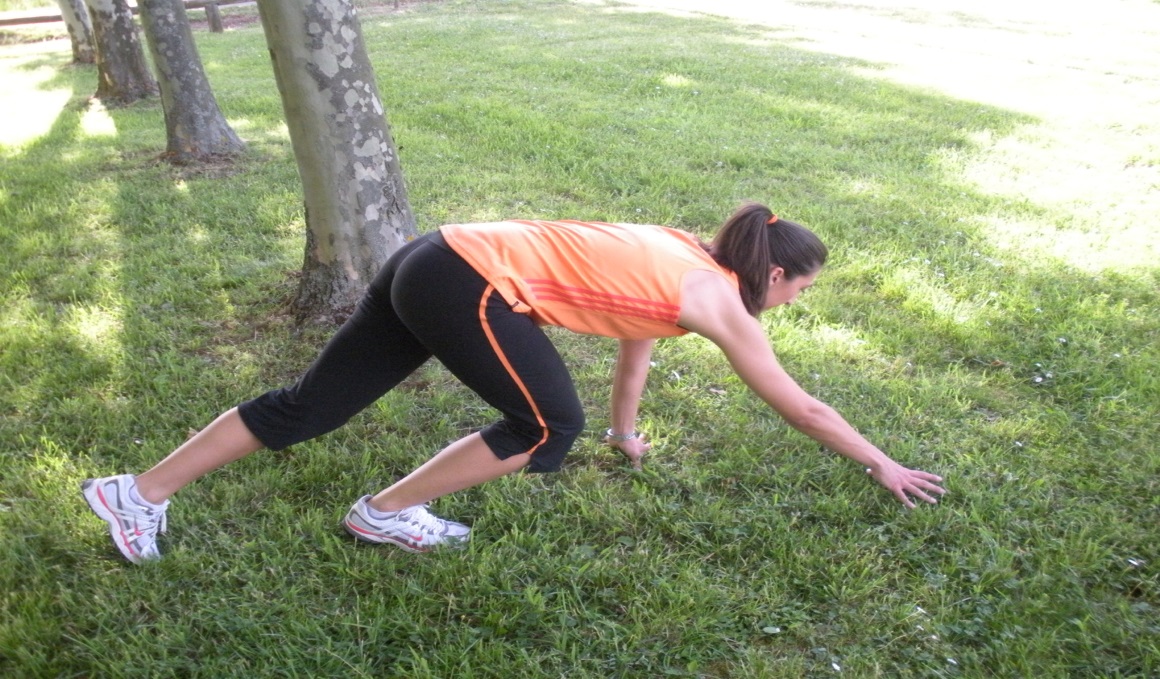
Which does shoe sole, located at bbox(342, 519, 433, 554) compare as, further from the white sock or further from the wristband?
the wristband

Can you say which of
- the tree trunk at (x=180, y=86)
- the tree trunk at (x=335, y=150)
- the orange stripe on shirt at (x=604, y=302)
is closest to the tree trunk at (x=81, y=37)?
the tree trunk at (x=180, y=86)

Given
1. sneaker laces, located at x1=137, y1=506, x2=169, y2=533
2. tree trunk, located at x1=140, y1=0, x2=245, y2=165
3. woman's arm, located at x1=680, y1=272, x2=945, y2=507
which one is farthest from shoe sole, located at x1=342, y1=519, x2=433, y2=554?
tree trunk, located at x1=140, y1=0, x2=245, y2=165

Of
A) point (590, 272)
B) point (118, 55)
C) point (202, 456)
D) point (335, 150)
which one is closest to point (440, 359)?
point (590, 272)

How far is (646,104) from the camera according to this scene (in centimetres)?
915

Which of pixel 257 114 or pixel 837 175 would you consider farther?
pixel 257 114

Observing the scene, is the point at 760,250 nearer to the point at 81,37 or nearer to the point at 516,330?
the point at 516,330

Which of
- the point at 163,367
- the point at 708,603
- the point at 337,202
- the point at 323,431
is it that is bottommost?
the point at 708,603

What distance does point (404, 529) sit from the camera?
271cm

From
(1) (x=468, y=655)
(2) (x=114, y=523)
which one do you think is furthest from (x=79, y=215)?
(1) (x=468, y=655)

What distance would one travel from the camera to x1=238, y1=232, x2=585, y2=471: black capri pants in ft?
7.56

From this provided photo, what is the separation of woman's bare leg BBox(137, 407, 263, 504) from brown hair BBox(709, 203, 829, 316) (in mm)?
1565

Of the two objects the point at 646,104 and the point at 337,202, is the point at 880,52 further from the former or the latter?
the point at 337,202

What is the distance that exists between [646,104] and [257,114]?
14.1 ft

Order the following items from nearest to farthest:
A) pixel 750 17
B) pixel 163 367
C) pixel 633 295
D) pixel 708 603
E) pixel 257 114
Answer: pixel 633 295
pixel 708 603
pixel 163 367
pixel 257 114
pixel 750 17
